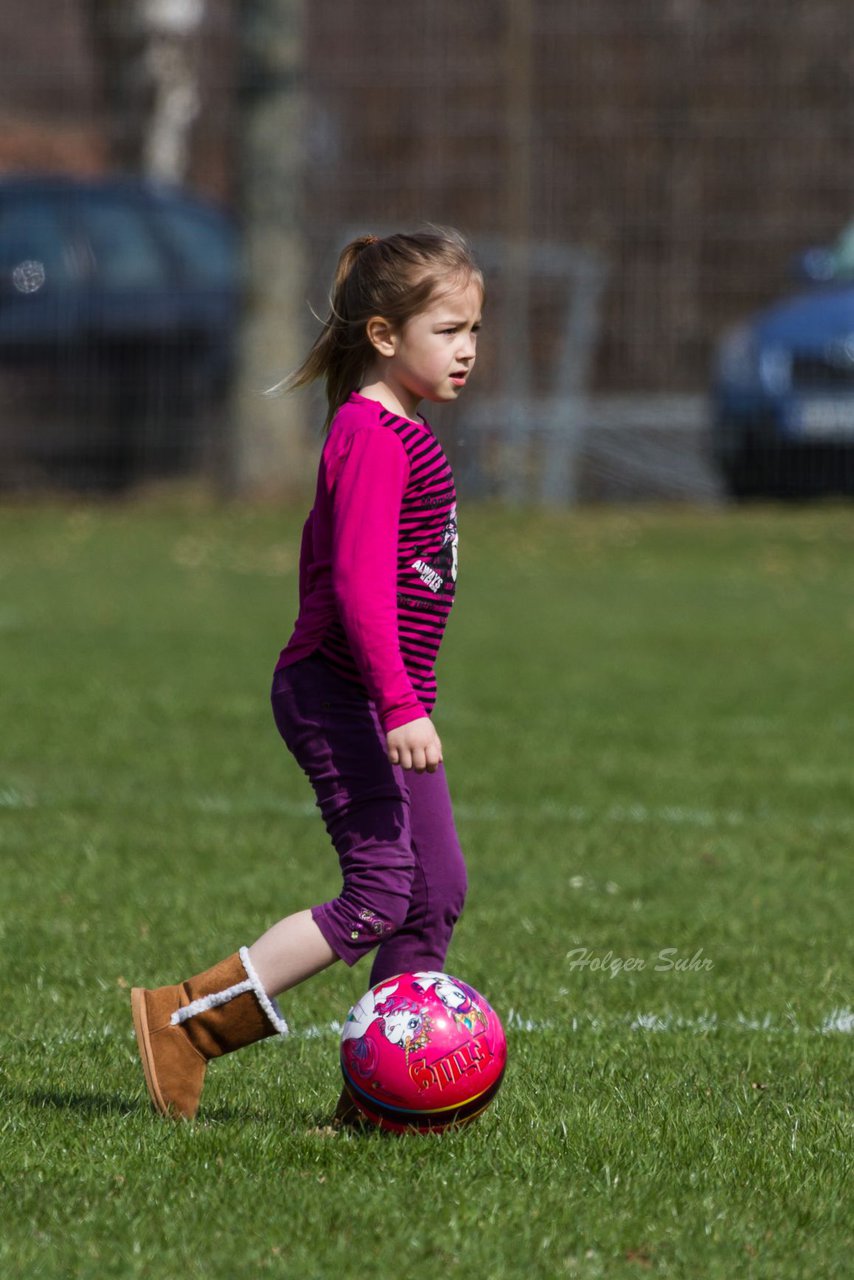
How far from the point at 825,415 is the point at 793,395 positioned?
1.00 ft

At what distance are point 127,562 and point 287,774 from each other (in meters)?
8.11

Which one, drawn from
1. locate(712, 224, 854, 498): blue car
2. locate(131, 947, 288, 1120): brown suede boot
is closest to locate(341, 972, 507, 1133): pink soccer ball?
locate(131, 947, 288, 1120): brown suede boot

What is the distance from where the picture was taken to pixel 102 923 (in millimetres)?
5961

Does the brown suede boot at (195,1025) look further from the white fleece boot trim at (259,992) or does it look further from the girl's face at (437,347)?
the girl's face at (437,347)

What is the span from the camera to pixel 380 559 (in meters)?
4.03

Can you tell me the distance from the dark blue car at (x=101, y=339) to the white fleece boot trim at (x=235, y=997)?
15.5m

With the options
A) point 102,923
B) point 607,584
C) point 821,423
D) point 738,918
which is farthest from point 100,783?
point 821,423

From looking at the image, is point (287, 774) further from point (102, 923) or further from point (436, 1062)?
point (436, 1062)

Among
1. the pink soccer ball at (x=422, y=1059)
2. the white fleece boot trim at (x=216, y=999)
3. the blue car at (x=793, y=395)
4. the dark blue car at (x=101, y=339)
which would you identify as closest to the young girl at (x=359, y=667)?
the white fleece boot trim at (x=216, y=999)

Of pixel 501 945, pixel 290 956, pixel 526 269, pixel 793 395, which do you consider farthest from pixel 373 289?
pixel 526 269

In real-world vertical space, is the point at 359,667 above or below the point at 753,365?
above

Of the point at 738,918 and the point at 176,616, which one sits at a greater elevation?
the point at 738,918

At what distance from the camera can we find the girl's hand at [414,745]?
3967mm

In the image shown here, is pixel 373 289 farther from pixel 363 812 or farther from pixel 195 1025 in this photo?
pixel 195 1025
